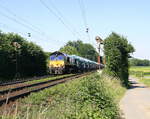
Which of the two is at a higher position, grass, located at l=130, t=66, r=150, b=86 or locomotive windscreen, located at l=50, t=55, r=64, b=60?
locomotive windscreen, located at l=50, t=55, r=64, b=60

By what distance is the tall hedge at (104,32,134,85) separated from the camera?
32.3 m

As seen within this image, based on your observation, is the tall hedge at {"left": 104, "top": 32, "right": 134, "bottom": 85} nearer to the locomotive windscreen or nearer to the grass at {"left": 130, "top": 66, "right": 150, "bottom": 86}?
the locomotive windscreen

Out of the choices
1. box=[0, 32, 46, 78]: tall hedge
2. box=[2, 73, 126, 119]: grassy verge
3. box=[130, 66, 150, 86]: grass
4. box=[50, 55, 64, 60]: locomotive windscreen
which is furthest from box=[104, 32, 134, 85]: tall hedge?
box=[2, 73, 126, 119]: grassy verge

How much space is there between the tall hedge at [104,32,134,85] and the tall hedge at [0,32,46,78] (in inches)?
432

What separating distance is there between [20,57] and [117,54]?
491 inches

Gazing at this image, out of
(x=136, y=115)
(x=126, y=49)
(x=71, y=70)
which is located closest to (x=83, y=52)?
(x=71, y=70)

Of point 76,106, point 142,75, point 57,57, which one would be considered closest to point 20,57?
point 57,57

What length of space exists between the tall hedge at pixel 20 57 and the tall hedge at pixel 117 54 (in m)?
11.0

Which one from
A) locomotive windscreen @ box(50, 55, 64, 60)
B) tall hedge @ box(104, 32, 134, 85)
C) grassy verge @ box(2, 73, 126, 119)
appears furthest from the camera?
locomotive windscreen @ box(50, 55, 64, 60)

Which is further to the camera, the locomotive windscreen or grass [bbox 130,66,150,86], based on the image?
grass [bbox 130,66,150,86]

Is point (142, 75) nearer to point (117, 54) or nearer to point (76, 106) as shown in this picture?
point (117, 54)

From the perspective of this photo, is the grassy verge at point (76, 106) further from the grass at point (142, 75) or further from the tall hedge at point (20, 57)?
the grass at point (142, 75)

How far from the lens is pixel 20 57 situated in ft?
120

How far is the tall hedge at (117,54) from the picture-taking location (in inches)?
1272
